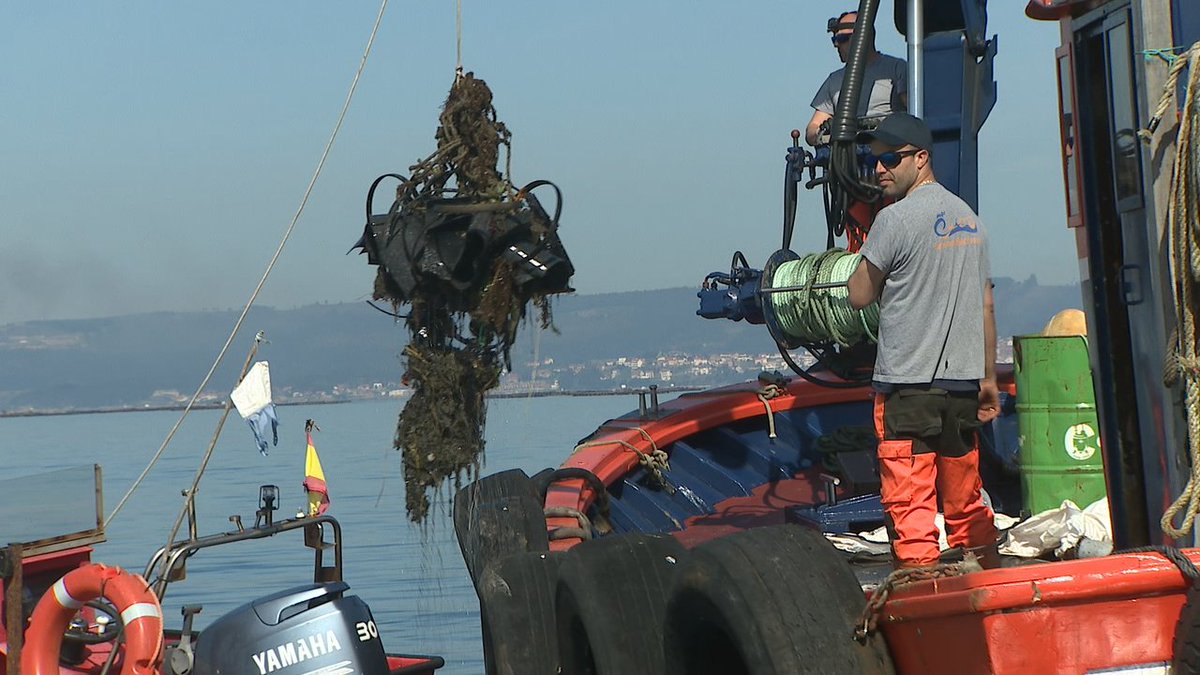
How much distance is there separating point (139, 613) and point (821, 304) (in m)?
4.00

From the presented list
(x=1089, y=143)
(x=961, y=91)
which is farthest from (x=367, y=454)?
(x=1089, y=143)

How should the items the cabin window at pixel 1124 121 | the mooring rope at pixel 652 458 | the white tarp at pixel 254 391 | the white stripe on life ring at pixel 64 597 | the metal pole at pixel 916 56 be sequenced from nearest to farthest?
the cabin window at pixel 1124 121, the white stripe on life ring at pixel 64 597, the metal pole at pixel 916 56, the white tarp at pixel 254 391, the mooring rope at pixel 652 458

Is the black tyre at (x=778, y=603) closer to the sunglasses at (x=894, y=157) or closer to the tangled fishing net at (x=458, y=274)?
the sunglasses at (x=894, y=157)

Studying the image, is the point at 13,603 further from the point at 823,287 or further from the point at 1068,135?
the point at 1068,135

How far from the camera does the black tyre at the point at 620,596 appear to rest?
5.00m

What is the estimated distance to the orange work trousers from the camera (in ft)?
17.6

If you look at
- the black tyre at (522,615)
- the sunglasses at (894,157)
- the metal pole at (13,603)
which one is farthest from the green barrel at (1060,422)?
the metal pole at (13,603)

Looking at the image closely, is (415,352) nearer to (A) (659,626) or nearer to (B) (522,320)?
(B) (522,320)

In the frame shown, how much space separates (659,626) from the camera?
16.4 feet

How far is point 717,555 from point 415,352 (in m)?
3.81

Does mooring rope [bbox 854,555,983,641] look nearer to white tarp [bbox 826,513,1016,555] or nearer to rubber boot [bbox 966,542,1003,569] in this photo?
rubber boot [bbox 966,542,1003,569]

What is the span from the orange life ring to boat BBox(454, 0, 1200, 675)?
140cm

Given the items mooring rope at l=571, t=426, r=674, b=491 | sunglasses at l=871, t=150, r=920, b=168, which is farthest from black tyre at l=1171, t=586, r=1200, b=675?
mooring rope at l=571, t=426, r=674, b=491

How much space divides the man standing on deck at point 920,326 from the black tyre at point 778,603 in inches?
45.5
